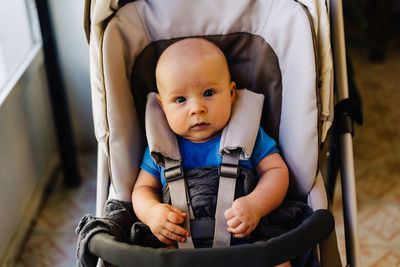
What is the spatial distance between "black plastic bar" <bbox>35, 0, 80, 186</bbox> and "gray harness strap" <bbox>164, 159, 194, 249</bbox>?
0.67m

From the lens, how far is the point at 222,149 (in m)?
1.10

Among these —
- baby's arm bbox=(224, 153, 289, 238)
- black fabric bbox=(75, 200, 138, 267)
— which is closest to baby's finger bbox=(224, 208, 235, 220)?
baby's arm bbox=(224, 153, 289, 238)

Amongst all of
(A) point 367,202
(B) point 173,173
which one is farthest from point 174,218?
(A) point 367,202

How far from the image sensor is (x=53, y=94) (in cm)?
162

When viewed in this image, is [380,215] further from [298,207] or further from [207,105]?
[207,105]

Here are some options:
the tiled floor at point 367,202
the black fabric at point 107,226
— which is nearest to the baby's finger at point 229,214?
the black fabric at point 107,226

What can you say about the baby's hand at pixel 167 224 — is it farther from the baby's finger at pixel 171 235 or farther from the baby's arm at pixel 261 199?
the baby's arm at pixel 261 199

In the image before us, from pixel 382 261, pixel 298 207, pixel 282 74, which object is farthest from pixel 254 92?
pixel 382 261

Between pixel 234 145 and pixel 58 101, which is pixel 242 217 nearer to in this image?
pixel 234 145

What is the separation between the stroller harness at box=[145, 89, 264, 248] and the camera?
41.2 inches

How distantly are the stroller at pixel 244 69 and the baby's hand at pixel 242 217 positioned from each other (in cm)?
14

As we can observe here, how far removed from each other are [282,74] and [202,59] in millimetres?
211

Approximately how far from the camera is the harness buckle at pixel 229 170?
108cm

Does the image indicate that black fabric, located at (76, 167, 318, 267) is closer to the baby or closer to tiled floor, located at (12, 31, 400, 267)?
the baby
